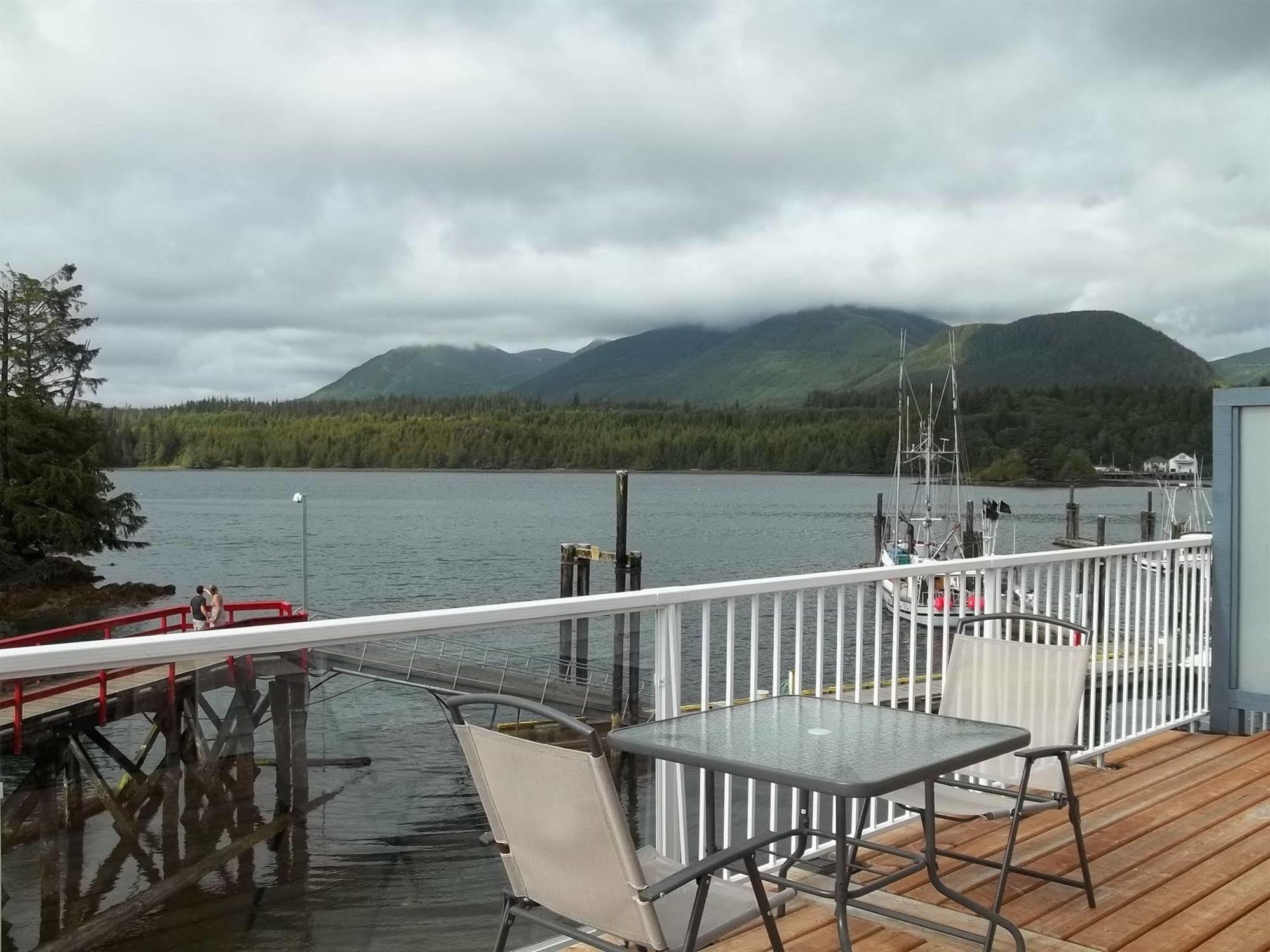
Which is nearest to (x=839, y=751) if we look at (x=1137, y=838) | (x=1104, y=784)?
(x=1137, y=838)

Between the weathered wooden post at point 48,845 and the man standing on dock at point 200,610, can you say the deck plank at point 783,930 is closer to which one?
the weathered wooden post at point 48,845

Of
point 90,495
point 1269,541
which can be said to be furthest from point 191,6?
point 1269,541

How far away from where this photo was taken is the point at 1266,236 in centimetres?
9762

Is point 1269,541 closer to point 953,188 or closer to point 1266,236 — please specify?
point 1266,236

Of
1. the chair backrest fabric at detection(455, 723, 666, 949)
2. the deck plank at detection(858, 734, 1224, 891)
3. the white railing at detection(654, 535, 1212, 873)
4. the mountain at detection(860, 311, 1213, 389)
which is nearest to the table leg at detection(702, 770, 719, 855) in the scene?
the white railing at detection(654, 535, 1212, 873)

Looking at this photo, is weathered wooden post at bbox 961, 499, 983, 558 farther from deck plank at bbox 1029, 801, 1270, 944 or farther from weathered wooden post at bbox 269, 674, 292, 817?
A: weathered wooden post at bbox 269, 674, 292, 817

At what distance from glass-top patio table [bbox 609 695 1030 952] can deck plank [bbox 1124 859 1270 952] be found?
18.5 inches

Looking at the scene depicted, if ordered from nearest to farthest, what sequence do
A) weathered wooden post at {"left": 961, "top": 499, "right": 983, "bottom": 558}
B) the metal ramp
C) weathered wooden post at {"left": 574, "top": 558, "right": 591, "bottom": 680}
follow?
1. the metal ramp
2. weathered wooden post at {"left": 574, "top": 558, "right": 591, "bottom": 680}
3. weathered wooden post at {"left": 961, "top": 499, "right": 983, "bottom": 558}

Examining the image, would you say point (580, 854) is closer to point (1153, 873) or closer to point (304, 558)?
point (1153, 873)

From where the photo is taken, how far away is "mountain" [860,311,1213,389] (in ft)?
269

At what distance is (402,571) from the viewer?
Result: 161 ft

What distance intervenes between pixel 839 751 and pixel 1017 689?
1285mm

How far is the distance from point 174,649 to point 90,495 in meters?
51.7

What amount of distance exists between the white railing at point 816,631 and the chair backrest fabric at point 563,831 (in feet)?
1.48
